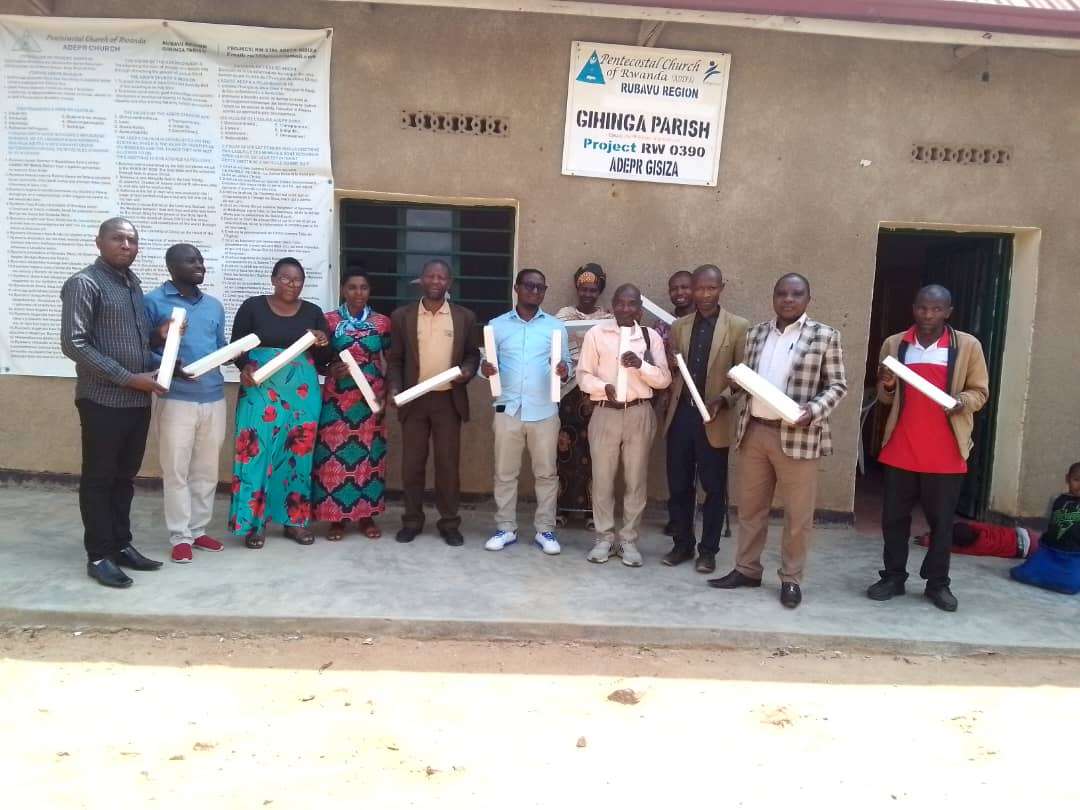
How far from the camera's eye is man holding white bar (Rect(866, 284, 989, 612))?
4.06 m

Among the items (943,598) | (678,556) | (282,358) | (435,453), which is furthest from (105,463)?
(943,598)

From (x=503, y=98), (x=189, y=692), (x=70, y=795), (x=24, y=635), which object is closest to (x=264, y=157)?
(x=503, y=98)

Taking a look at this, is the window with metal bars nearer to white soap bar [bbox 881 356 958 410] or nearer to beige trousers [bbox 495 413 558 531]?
beige trousers [bbox 495 413 558 531]

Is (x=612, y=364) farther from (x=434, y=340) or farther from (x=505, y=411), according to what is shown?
(x=434, y=340)

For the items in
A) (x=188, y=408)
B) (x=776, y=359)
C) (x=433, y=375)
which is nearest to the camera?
(x=776, y=359)

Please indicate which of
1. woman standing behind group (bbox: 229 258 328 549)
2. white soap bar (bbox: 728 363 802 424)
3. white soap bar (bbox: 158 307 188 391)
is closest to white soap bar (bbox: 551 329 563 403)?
white soap bar (bbox: 728 363 802 424)

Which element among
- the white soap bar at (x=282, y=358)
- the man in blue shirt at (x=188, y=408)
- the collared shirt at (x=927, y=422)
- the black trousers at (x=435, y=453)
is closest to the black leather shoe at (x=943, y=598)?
the collared shirt at (x=927, y=422)

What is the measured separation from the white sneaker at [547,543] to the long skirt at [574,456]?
0.47 meters

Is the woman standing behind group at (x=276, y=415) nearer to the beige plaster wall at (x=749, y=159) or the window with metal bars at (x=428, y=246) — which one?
the window with metal bars at (x=428, y=246)

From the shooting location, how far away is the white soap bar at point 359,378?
180 inches

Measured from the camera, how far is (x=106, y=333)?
3.85 meters

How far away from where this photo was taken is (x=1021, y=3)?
4.62m

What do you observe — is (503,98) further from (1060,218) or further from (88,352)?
(1060,218)

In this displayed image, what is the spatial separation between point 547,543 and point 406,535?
91 centimetres
